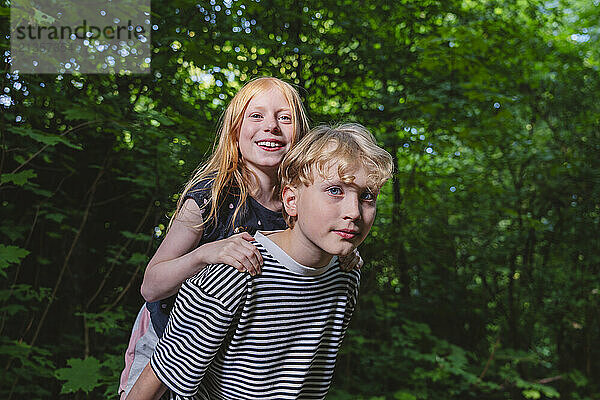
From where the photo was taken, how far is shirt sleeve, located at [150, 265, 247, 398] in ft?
3.03

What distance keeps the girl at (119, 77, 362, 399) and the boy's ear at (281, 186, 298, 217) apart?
0.63 ft

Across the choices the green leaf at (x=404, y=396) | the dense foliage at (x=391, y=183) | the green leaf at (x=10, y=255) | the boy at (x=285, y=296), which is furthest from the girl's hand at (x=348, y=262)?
the green leaf at (x=404, y=396)

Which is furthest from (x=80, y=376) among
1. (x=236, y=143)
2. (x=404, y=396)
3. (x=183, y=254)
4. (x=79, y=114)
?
(x=404, y=396)

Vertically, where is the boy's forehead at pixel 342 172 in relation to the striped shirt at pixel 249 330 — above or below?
above

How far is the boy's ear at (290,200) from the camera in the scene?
100cm

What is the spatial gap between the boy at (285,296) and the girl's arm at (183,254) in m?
0.04

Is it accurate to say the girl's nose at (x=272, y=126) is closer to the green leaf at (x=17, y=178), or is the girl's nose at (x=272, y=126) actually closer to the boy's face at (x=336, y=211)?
the boy's face at (x=336, y=211)

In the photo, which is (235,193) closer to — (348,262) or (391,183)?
(348,262)

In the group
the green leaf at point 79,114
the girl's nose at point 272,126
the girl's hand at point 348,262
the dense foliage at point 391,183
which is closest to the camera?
the girl's hand at point 348,262

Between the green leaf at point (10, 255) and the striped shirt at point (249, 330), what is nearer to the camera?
the striped shirt at point (249, 330)

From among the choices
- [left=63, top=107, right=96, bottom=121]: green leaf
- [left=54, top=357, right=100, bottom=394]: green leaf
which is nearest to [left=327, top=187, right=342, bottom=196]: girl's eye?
[left=63, top=107, right=96, bottom=121]: green leaf

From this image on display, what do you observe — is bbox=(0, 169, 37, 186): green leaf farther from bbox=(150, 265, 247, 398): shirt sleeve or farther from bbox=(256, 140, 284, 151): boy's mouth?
bbox=(150, 265, 247, 398): shirt sleeve

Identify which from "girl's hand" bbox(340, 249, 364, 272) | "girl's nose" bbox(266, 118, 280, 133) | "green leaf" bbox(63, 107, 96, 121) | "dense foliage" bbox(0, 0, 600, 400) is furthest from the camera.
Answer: "dense foliage" bbox(0, 0, 600, 400)

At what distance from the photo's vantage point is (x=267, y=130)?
46.8 inches
